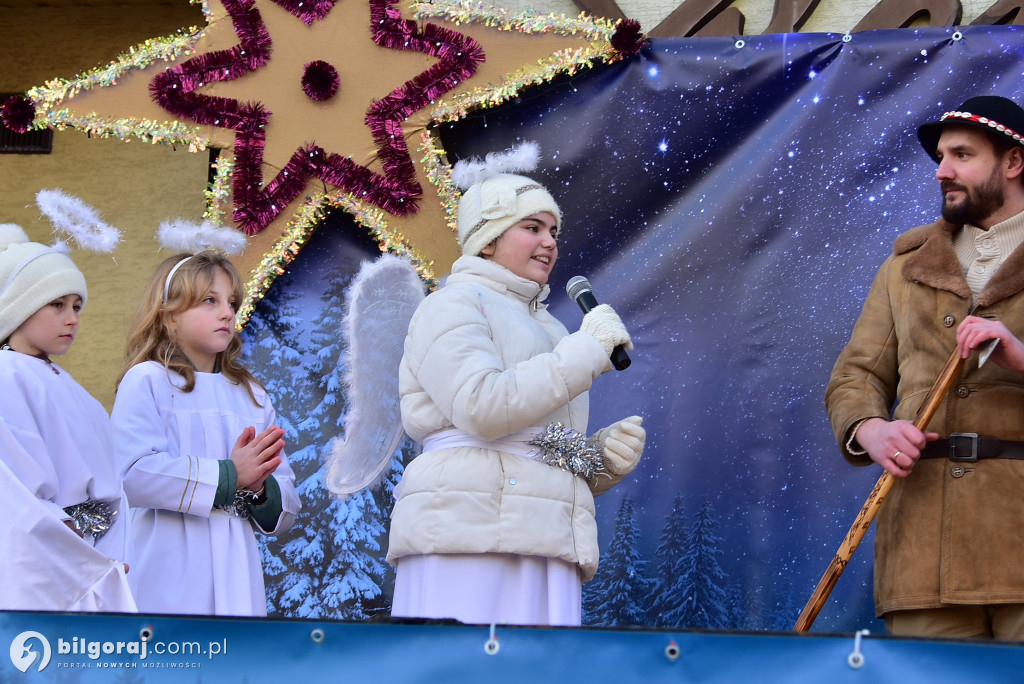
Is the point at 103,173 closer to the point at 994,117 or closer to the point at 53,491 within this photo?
the point at 53,491

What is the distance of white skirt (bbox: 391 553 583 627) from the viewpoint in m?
2.96

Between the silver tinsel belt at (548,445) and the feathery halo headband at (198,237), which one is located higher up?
the feathery halo headband at (198,237)

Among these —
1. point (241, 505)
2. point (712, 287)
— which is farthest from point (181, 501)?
point (712, 287)

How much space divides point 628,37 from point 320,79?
106 centimetres

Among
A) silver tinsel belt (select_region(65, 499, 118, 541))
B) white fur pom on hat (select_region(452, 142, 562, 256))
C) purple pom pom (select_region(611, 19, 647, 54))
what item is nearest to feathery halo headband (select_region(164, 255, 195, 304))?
silver tinsel belt (select_region(65, 499, 118, 541))

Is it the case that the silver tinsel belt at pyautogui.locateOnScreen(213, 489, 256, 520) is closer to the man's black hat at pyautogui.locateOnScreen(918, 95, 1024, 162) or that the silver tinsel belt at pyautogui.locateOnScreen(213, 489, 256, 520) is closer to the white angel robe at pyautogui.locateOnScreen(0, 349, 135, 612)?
the white angel robe at pyautogui.locateOnScreen(0, 349, 135, 612)

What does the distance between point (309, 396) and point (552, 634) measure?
8.29 ft

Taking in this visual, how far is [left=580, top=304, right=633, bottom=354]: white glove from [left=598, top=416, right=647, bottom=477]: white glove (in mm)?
213

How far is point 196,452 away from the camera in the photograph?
11.2 feet

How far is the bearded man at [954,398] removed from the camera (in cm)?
294

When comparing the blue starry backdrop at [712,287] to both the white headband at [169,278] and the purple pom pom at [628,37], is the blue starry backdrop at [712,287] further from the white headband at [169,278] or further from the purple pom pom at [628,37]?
the white headband at [169,278]

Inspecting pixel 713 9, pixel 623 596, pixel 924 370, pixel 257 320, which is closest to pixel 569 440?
pixel 924 370

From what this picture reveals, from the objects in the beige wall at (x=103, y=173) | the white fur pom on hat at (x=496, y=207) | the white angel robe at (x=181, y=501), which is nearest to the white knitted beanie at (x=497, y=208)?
the white fur pom on hat at (x=496, y=207)

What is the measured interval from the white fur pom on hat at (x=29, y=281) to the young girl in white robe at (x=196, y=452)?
329mm
